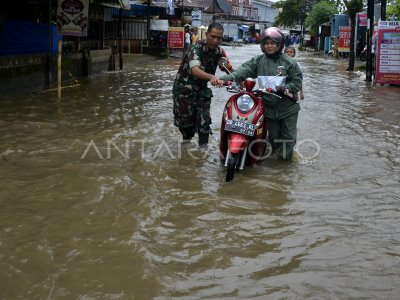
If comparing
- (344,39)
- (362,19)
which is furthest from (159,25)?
(362,19)

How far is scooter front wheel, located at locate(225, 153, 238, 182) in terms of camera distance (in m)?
5.47

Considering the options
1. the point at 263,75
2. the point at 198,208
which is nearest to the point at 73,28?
the point at 263,75

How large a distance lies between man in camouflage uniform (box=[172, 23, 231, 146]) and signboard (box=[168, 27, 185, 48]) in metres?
23.8

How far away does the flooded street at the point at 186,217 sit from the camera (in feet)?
10.8

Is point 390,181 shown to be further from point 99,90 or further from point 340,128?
point 99,90

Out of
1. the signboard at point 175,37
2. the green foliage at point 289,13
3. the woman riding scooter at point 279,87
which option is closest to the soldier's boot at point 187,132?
the woman riding scooter at point 279,87

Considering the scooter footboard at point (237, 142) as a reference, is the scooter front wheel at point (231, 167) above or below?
below

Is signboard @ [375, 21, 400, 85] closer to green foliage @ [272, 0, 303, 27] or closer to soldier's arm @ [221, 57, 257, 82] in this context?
soldier's arm @ [221, 57, 257, 82]

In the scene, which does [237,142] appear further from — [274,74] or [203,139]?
[203,139]

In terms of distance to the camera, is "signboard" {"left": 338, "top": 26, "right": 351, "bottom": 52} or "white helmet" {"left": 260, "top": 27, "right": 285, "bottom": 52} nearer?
"white helmet" {"left": 260, "top": 27, "right": 285, "bottom": 52}

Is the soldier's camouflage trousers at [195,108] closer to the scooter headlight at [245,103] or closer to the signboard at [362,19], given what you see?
the scooter headlight at [245,103]

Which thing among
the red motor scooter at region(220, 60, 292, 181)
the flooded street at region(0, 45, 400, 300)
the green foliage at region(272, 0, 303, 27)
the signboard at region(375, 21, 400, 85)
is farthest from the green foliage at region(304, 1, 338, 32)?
the red motor scooter at region(220, 60, 292, 181)

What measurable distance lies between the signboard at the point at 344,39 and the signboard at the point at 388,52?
636 inches

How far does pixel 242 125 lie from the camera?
5.52m
